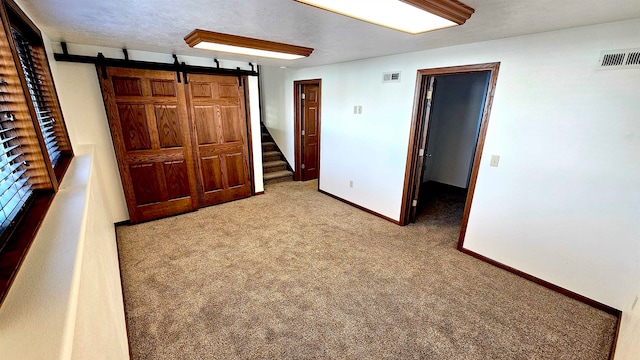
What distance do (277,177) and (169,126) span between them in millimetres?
2222

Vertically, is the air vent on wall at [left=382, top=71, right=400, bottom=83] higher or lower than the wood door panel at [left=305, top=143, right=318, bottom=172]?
higher

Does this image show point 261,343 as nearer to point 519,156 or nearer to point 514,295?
point 514,295

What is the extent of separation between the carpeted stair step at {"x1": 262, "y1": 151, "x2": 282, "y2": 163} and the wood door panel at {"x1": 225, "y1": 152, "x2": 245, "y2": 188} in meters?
1.28

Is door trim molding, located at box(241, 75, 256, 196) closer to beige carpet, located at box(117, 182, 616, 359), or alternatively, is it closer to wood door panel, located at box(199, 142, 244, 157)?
wood door panel, located at box(199, 142, 244, 157)

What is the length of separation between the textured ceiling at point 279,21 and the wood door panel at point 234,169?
5.84 ft

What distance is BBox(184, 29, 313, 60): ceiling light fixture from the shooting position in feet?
7.09

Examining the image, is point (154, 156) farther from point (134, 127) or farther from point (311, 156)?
point (311, 156)

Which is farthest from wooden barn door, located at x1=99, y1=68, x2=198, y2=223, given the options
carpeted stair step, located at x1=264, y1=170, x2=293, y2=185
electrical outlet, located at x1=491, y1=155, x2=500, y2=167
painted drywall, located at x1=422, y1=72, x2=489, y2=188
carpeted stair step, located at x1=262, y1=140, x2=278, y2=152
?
painted drywall, located at x1=422, y1=72, x2=489, y2=188

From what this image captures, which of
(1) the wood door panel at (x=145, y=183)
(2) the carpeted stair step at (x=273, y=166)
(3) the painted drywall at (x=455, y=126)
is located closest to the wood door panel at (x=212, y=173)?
(1) the wood door panel at (x=145, y=183)

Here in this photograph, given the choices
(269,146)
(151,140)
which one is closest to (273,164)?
(269,146)

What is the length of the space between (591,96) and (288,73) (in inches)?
166

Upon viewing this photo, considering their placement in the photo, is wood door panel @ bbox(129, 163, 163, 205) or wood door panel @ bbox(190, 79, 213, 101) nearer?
wood door panel @ bbox(129, 163, 163, 205)

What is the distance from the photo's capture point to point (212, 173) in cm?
394

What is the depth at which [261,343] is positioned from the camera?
1769mm
